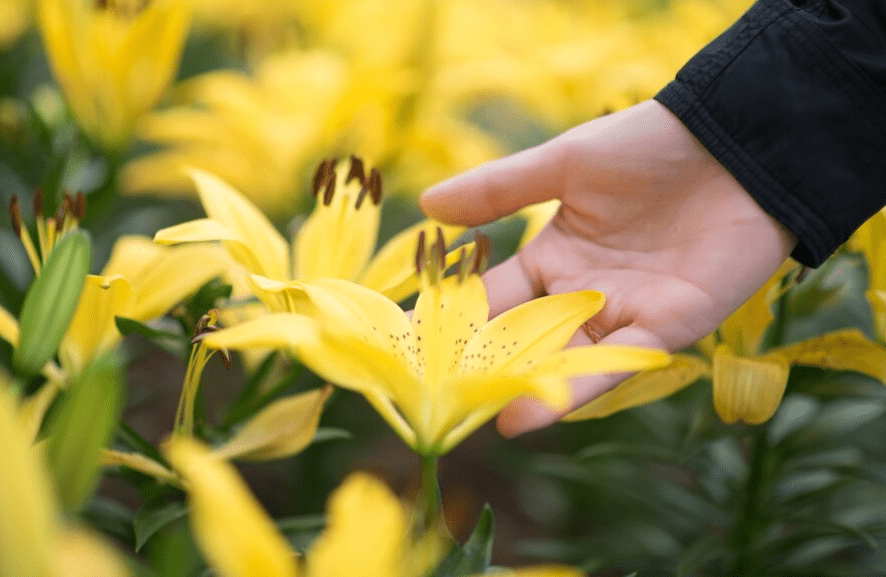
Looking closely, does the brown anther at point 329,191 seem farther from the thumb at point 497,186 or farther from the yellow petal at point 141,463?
the yellow petal at point 141,463

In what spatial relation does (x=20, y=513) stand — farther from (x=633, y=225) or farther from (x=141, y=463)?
(x=633, y=225)

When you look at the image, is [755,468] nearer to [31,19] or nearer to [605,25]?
[605,25]

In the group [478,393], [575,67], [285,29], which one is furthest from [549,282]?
[285,29]

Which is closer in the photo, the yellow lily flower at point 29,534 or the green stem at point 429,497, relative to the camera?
the yellow lily flower at point 29,534

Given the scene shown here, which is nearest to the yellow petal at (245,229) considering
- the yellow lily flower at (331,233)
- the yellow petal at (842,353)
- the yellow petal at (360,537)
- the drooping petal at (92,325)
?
the yellow lily flower at (331,233)

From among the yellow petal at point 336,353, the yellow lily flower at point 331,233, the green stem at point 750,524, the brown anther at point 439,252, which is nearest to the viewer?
the yellow petal at point 336,353

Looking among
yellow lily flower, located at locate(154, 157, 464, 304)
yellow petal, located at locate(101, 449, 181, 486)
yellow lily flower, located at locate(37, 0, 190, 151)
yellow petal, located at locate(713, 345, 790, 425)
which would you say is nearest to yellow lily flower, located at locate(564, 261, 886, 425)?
yellow petal, located at locate(713, 345, 790, 425)
